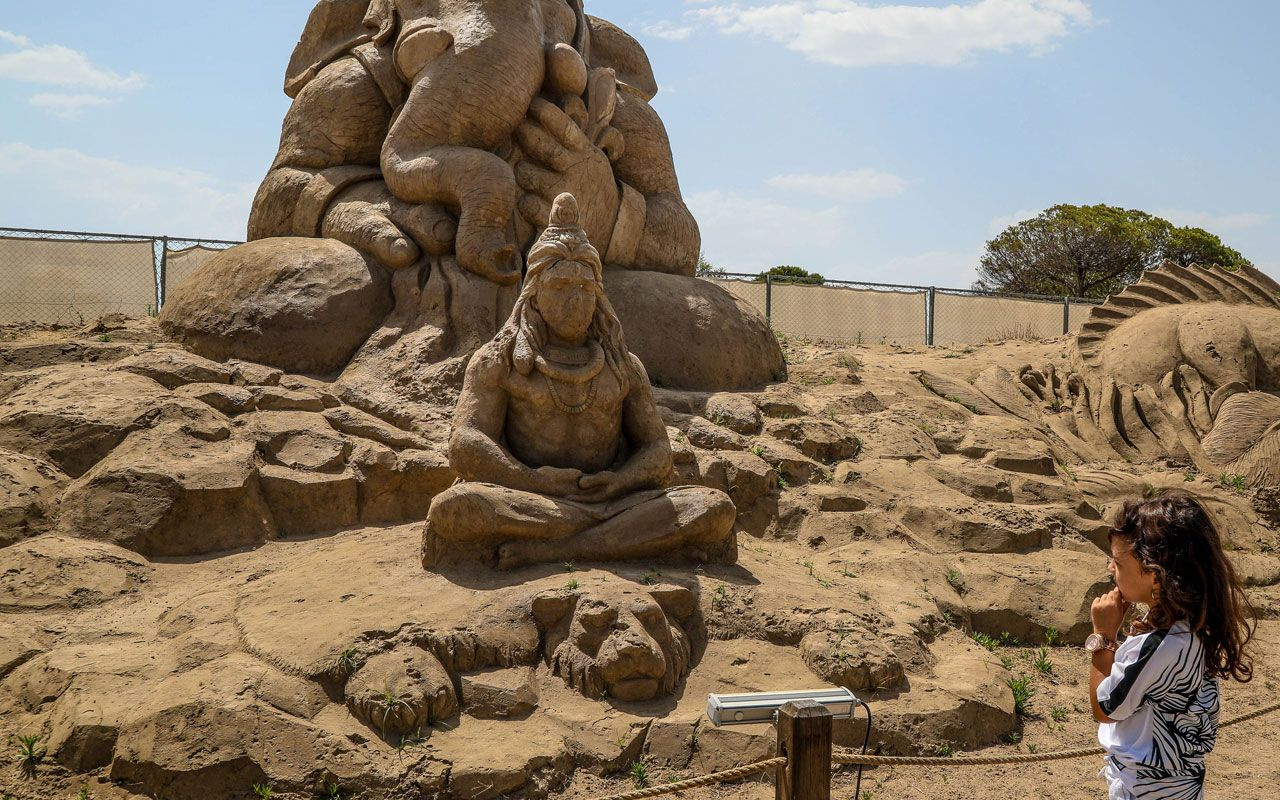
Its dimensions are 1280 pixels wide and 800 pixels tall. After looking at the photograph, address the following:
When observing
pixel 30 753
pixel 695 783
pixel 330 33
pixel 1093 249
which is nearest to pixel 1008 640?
pixel 695 783

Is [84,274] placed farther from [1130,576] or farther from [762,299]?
[1130,576]

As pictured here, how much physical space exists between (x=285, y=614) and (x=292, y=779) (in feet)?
3.94

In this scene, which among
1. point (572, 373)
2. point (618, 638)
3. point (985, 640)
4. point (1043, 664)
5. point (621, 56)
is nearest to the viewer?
point (618, 638)

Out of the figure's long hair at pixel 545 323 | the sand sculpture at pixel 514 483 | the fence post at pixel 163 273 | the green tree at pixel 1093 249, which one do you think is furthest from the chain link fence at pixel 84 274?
the green tree at pixel 1093 249

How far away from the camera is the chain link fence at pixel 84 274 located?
33.5 feet

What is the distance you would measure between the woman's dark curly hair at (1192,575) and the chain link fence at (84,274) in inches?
377

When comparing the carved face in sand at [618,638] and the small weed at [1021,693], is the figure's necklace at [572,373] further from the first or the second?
the small weed at [1021,693]

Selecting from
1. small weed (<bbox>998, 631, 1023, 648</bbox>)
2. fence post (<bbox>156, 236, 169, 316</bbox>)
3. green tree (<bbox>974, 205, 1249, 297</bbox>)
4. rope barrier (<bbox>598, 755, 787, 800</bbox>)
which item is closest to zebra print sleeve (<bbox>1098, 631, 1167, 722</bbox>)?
rope barrier (<bbox>598, 755, 787, 800</bbox>)

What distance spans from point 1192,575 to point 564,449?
365cm

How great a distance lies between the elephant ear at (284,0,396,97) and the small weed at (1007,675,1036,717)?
22.4 feet

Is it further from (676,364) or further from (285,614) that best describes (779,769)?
(676,364)

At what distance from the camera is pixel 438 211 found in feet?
26.8

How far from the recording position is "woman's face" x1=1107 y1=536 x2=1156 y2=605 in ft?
8.72

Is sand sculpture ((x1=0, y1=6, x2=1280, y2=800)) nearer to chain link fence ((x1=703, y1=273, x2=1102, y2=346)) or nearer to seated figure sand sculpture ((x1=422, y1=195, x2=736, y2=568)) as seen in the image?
seated figure sand sculpture ((x1=422, y1=195, x2=736, y2=568))
